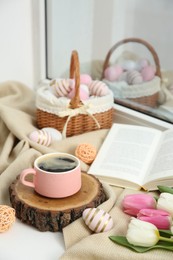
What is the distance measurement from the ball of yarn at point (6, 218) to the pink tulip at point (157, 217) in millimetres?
224

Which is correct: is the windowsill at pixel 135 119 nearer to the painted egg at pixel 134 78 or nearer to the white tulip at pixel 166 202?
the painted egg at pixel 134 78

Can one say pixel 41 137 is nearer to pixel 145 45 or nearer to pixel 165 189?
pixel 165 189

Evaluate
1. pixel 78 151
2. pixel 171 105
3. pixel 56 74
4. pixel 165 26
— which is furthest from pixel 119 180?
pixel 165 26

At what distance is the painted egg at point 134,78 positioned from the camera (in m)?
1.37

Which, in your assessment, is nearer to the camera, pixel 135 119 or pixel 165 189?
pixel 165 189

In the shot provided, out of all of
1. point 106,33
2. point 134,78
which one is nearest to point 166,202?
point 134,78

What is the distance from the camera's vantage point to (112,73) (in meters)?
1.44

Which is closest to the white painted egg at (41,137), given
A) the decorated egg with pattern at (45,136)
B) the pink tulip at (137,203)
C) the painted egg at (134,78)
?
the decorated egg with pattern at (45,136)

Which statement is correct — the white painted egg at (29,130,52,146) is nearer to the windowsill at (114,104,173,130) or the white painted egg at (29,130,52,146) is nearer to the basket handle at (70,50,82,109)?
the basket handle at (70,50,82,109)

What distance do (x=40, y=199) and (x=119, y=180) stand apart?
0.20 m

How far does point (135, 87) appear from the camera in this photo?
1348 millimetres

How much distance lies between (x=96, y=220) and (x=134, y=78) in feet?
2.42

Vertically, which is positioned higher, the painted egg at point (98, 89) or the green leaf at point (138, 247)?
the painted egg at point (98, 89)

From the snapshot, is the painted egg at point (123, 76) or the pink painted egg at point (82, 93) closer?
the pink painted egg at point (82, 93)
